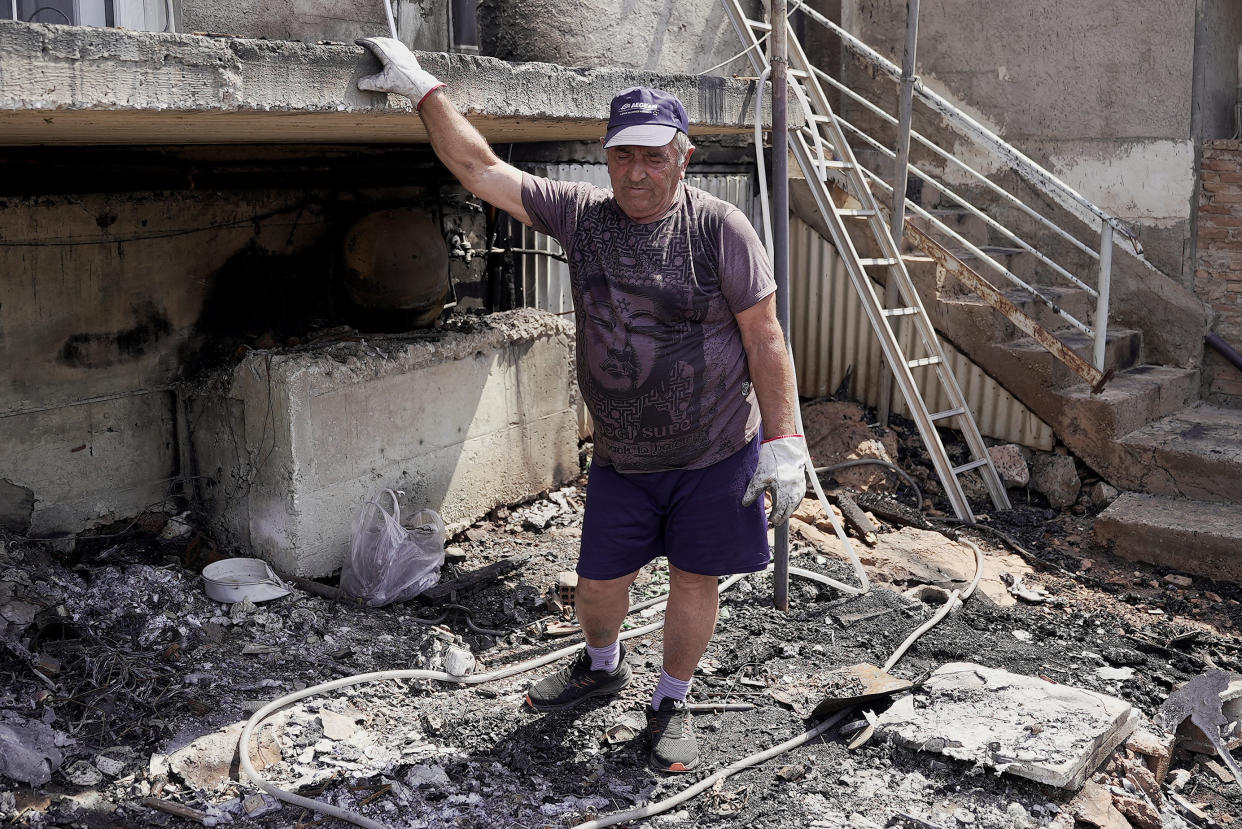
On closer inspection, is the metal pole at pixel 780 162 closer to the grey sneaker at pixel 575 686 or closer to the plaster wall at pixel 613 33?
the grey sneaker at pixel 575 686

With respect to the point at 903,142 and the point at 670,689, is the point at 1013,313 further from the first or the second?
the point at 670,689

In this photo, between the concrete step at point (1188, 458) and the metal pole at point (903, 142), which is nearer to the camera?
the concrete step at point (1188, 458)

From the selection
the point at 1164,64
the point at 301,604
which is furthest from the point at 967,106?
the point at 301,604

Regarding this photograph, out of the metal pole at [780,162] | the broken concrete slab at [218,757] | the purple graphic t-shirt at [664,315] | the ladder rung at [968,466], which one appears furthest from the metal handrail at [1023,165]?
the broken concrete slab at [218,757]

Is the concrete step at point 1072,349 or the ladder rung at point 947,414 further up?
the concrete step at point 1072,349

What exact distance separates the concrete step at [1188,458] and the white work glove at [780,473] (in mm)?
4341

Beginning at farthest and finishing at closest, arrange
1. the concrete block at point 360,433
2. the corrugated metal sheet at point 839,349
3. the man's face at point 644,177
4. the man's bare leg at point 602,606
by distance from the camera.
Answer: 1. the corrugated metal sheet at point 839,349
2. the concrete block at point 360,433
3. the man's bare leg at point 602,606
4. the man's face at point 644,177

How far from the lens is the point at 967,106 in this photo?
9.27 metres

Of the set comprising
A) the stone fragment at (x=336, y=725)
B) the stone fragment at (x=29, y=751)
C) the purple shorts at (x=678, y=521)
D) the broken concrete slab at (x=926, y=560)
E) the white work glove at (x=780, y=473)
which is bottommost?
the broken concrete slab at (x=926, y=560)

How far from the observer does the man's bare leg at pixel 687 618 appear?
4273mm

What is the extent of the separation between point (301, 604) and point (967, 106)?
680 centimetres

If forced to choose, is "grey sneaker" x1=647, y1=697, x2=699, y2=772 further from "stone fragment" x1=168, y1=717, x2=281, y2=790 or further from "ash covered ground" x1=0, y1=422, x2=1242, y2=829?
"stone fragment" x1=168, y1=717, x2=281, y2=790

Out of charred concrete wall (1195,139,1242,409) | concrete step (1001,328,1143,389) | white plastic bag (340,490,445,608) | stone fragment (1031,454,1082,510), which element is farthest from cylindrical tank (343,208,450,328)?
charred concrete wall (1195,139,1242,409)

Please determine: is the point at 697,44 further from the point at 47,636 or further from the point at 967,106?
the point at 47,636
